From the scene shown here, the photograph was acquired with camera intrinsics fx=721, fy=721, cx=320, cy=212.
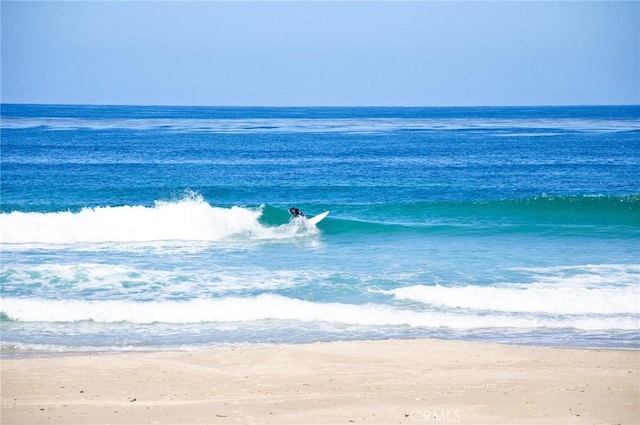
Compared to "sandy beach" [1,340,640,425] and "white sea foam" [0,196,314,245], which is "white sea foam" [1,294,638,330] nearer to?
"sandy beach" [1,340,640,425]

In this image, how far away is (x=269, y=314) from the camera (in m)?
13.8

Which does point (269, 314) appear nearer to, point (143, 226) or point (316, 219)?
point (143, 226)

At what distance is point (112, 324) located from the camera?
13445mm

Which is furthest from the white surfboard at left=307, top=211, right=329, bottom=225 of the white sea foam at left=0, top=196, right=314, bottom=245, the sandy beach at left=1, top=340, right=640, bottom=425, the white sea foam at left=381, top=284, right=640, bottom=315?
the sandy beach at left=1, top=340, right=640, bottom=425

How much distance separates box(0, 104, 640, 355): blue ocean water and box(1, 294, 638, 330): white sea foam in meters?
0.04

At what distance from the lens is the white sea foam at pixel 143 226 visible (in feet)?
69.4

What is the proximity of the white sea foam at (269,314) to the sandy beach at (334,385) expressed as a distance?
1649 millimetres

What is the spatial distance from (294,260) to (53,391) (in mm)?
9506

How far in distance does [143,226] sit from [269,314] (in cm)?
994

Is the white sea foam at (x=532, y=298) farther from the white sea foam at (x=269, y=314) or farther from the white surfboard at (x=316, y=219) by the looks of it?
the white surfboard at (x=316, y=219)

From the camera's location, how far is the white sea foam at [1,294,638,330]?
1328cm

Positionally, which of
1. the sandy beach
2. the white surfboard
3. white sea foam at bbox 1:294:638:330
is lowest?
white sea foam at bbox 1:294:638:330

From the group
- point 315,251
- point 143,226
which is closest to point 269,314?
point 315,251

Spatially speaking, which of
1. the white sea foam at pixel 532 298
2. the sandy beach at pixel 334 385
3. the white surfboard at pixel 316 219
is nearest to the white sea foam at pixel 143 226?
the white surfboard at pixel 316 219
